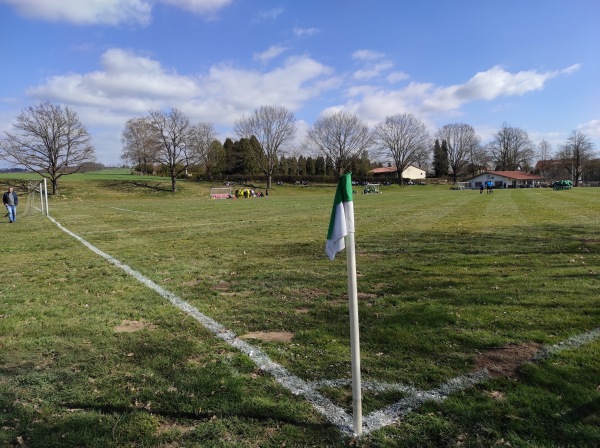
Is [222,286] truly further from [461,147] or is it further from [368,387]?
[461,147]

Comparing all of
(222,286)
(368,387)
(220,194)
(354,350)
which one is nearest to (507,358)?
(368,387)

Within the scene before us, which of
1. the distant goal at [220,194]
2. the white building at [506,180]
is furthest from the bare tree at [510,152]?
the distant goal at [220,194]

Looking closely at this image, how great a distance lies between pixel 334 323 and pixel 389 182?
95.4 meters

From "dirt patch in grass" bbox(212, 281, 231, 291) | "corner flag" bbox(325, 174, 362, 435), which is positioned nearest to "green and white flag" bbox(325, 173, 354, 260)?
"corner flag" bbox(325, 174, 362, 435)

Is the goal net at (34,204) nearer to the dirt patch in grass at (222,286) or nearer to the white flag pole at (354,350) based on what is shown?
the dirt patch in grass at (222,286)

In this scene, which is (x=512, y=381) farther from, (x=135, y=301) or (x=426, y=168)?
(x=426, y=168)

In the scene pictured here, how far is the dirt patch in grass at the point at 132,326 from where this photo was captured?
5047mm

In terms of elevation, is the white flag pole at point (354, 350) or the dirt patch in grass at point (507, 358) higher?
the white flag pole at point (354, 350)

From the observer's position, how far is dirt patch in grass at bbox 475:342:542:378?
3799 millimetres

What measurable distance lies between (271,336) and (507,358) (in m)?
2.66

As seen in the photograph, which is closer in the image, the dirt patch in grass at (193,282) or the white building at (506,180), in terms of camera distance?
the dirt patch in grass at (193,282)

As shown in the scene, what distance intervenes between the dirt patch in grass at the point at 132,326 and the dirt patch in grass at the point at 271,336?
1371 millimetres

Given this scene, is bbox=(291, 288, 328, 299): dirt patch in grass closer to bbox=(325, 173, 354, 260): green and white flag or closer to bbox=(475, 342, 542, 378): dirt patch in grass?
bbox=(475, 342, 542, 378): dirt patch in grass

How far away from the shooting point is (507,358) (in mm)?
4043
